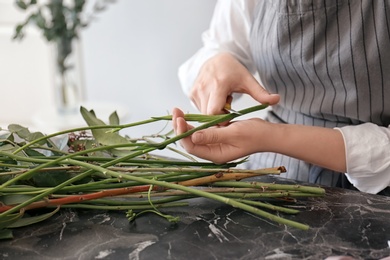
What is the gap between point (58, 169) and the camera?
67 centimetres

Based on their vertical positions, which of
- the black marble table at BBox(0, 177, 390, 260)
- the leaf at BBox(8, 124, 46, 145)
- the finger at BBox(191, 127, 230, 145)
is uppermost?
the leaf at BBox(8, 124, 46, 145)

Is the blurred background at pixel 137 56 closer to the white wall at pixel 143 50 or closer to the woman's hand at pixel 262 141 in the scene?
the white wall at pixel 143 50

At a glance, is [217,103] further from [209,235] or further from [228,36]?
[228,36]

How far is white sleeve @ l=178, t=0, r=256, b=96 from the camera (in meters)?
1.09

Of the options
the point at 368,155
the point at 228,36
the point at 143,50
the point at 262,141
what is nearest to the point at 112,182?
the point at 262,141

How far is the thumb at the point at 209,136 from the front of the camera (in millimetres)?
699

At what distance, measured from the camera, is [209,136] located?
71cm

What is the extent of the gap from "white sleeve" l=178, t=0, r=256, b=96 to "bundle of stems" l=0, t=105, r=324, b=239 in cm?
40

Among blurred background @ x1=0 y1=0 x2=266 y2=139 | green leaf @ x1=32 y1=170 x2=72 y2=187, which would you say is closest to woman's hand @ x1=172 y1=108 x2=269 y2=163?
green leaf @ x1=32 y1=170 x2=72 y2=187

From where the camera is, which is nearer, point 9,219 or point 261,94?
point 9,219

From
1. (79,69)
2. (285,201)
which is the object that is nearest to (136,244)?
(285,201)

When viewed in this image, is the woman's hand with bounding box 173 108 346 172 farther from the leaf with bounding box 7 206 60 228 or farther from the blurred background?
the blurred background

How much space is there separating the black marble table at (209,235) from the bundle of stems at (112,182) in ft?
0.05

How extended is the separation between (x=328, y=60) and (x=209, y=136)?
→ 0.29 metres
